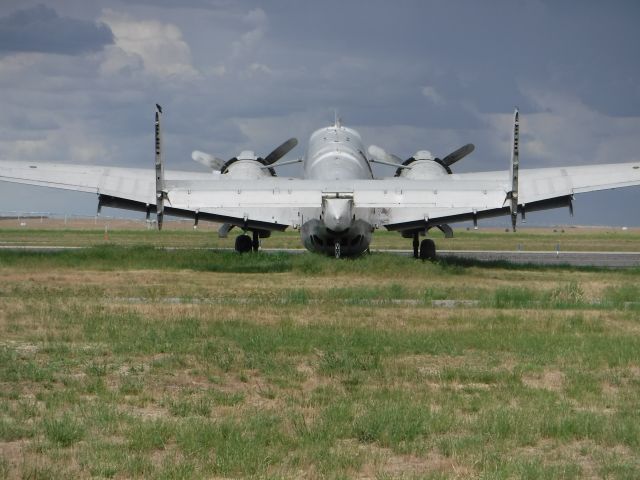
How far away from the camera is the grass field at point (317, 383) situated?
384 inches

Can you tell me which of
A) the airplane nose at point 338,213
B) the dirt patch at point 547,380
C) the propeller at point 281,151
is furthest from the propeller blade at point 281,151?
the dirt patch at point 547,380

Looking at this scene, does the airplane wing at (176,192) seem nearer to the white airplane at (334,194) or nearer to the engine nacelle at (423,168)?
the white airplane at (334,194)

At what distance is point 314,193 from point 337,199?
990 mm

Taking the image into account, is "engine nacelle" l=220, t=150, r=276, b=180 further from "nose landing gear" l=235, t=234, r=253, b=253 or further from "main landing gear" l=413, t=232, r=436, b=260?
"main landing gear" l=413, t=232, r=436, b=260

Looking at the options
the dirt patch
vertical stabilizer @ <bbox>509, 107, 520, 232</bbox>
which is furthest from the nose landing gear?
the dirt patch

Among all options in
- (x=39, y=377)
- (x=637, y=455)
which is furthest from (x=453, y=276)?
(x=637, y=455)

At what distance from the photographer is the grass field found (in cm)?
977

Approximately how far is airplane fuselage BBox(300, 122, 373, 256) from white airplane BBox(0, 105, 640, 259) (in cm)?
5

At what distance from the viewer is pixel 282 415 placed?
11.7 m

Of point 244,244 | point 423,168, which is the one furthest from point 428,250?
point 244,244

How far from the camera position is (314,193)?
35.2 meters

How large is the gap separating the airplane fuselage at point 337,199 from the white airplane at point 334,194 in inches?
1.8

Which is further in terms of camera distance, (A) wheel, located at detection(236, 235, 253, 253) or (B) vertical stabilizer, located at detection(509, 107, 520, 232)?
(A) wheel, located at detection(236, 235, 253, 253)

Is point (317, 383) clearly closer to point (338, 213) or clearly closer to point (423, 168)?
point (338, 213)
